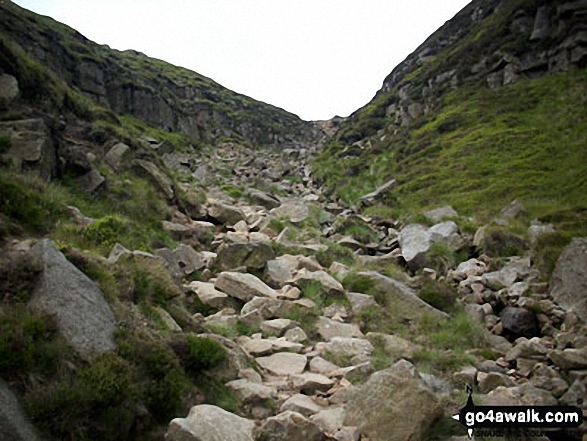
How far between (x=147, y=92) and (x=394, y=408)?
87.3 metres

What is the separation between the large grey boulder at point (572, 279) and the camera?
35.2 ft

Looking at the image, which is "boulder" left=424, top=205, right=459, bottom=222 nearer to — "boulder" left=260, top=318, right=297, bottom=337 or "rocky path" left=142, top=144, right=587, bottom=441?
"rocky path" left=142, top=144, right=587, bottom=441

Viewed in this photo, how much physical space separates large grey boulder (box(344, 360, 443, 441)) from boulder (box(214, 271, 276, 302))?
16.2ft

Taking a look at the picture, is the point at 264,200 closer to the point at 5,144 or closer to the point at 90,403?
the point at 5,144

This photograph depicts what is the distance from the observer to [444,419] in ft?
18.2

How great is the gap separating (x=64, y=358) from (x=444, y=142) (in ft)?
124

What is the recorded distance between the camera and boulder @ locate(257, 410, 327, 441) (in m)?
5.17

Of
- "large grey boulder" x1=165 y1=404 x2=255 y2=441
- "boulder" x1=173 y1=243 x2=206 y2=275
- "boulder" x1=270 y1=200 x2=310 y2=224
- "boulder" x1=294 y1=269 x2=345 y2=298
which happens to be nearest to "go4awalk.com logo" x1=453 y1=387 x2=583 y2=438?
"large grey boulder" x1=165 y1=404 x2=255 y2=441

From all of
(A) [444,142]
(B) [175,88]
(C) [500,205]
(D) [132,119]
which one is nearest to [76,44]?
(D) [132,119]

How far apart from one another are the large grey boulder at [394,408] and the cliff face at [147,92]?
56.5 ft

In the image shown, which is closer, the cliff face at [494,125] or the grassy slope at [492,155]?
the grassy slope at [492,155]

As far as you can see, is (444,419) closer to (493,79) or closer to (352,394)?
(352,394)

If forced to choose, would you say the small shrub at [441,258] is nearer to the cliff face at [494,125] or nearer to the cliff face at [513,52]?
the cliff face at [494,125]

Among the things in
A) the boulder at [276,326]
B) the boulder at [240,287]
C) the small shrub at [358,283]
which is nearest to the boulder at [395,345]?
the boulder at [276,326]
